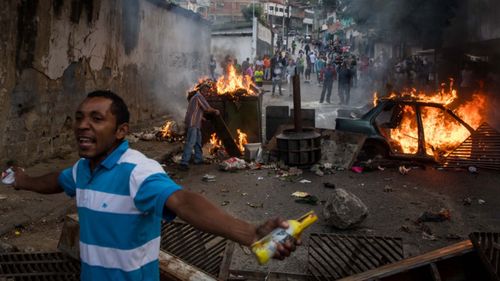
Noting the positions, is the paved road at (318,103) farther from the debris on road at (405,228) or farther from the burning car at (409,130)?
the debris on road at (405,228)

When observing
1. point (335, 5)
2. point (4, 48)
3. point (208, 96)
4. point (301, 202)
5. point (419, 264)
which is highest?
point (335, 5)

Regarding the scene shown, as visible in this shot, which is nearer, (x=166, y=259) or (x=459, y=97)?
(x=166, y=259)

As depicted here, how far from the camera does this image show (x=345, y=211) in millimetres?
5934

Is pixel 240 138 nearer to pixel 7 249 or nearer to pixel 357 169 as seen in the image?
pixel 357 169

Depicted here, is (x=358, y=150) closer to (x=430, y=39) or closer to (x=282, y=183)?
(x=282, y=183)

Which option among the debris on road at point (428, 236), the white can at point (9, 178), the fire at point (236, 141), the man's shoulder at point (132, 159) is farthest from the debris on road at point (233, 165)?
the man's shoulder at point (132, 159)

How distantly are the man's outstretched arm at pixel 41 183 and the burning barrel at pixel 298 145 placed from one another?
6798mm

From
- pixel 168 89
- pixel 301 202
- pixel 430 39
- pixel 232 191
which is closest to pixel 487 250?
pixel 301 202

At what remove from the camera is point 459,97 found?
603 inches

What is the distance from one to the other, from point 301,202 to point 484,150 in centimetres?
443

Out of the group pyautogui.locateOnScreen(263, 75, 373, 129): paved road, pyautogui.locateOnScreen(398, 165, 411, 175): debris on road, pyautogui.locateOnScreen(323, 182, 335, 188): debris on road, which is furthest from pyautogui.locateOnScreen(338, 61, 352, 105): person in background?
pyautogui.locateOnScreen(323, 182, 335, 188): debris on road

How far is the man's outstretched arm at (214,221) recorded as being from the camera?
1.79m

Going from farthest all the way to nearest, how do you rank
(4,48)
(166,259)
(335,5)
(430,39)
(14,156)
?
(335,5) < (430,39) < (14,156) < (4,48) < (166,259)

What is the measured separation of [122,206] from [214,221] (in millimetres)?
412
